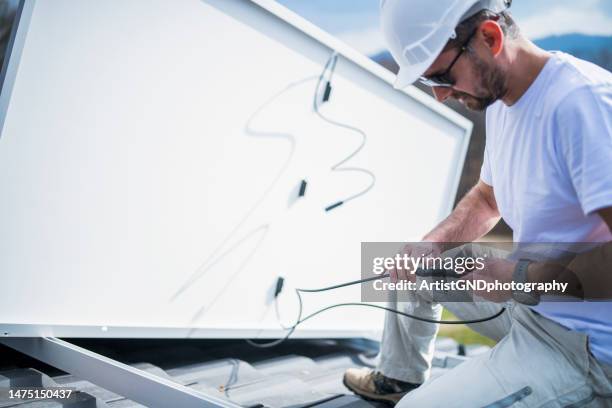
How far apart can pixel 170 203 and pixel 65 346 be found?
1.82ft

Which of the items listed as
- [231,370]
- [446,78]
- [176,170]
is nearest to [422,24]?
[446,78]

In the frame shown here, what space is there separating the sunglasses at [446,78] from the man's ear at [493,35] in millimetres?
26

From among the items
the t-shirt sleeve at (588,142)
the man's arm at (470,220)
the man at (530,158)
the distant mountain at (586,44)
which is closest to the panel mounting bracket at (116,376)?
the man at (530,158)

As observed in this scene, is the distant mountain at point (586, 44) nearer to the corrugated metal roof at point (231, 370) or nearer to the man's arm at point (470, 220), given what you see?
the man's arm at point (470, 220)

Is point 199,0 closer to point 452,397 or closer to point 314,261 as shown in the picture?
point 314,261

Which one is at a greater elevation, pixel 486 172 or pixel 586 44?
pixel 586 44

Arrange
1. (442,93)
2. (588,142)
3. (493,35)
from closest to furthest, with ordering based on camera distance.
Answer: (588,142) → (493,35) → (442,93)

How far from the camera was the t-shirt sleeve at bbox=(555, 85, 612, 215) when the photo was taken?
1049mm

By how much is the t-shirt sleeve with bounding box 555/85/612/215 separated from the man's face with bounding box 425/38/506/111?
0.17m

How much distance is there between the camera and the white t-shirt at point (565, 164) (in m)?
1.08

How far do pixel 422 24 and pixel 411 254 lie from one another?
662 millimetres

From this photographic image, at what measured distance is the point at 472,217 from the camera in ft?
5.67

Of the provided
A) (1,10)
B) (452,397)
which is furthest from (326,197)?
(1,10)

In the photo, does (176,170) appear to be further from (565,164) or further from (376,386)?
(565,164)
